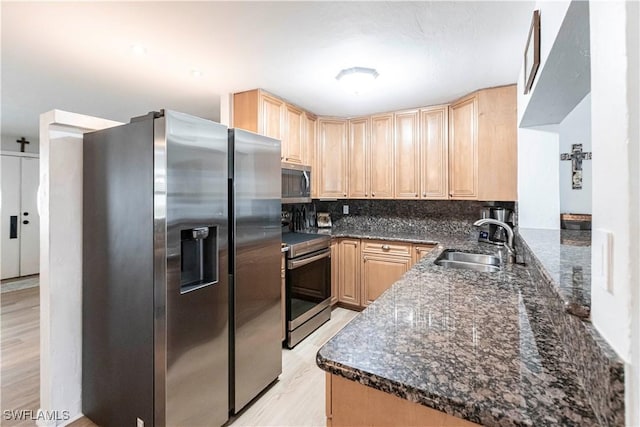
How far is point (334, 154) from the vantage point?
3664mm

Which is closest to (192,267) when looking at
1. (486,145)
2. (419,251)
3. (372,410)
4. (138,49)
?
(372,410)

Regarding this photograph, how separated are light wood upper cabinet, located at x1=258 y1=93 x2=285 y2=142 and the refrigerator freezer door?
3.51 feet

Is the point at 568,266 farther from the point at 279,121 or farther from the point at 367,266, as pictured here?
the point at 279,121

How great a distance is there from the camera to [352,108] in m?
3.30

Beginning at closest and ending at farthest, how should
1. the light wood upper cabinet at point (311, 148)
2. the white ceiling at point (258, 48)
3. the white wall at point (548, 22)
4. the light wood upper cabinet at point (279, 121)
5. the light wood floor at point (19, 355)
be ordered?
the white wall at point (548, 22)
the white ceiling at point (258, 48)
the light wood floor at point (19, 355)
the light wood upper cabinet at point (279, 121)
the light wood upper cabinet at point (311, 148)

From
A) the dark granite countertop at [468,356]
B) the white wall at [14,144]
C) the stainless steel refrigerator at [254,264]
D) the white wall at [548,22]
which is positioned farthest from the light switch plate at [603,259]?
the white wall at [14,144]

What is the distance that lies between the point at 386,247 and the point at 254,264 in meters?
1.71

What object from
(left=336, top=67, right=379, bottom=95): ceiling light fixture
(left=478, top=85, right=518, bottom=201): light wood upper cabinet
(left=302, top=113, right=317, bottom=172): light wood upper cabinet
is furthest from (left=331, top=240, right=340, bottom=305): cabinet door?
(left=336, top=67, right=379, bottom=95): ceiling light fixture

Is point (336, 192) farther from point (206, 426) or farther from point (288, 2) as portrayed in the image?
point (206, 426)

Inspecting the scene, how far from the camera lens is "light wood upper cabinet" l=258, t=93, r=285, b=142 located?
2.71 meters

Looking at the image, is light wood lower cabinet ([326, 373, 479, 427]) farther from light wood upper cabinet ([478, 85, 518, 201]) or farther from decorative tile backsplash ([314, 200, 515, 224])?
decorative tile backsplash ([314, 200, 515, 224])

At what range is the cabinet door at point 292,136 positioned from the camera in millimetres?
3035

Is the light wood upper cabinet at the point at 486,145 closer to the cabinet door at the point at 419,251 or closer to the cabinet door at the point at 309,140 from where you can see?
the cabinet door at the point at 419,251

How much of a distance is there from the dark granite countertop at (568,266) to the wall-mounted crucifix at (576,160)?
26.9 inches
